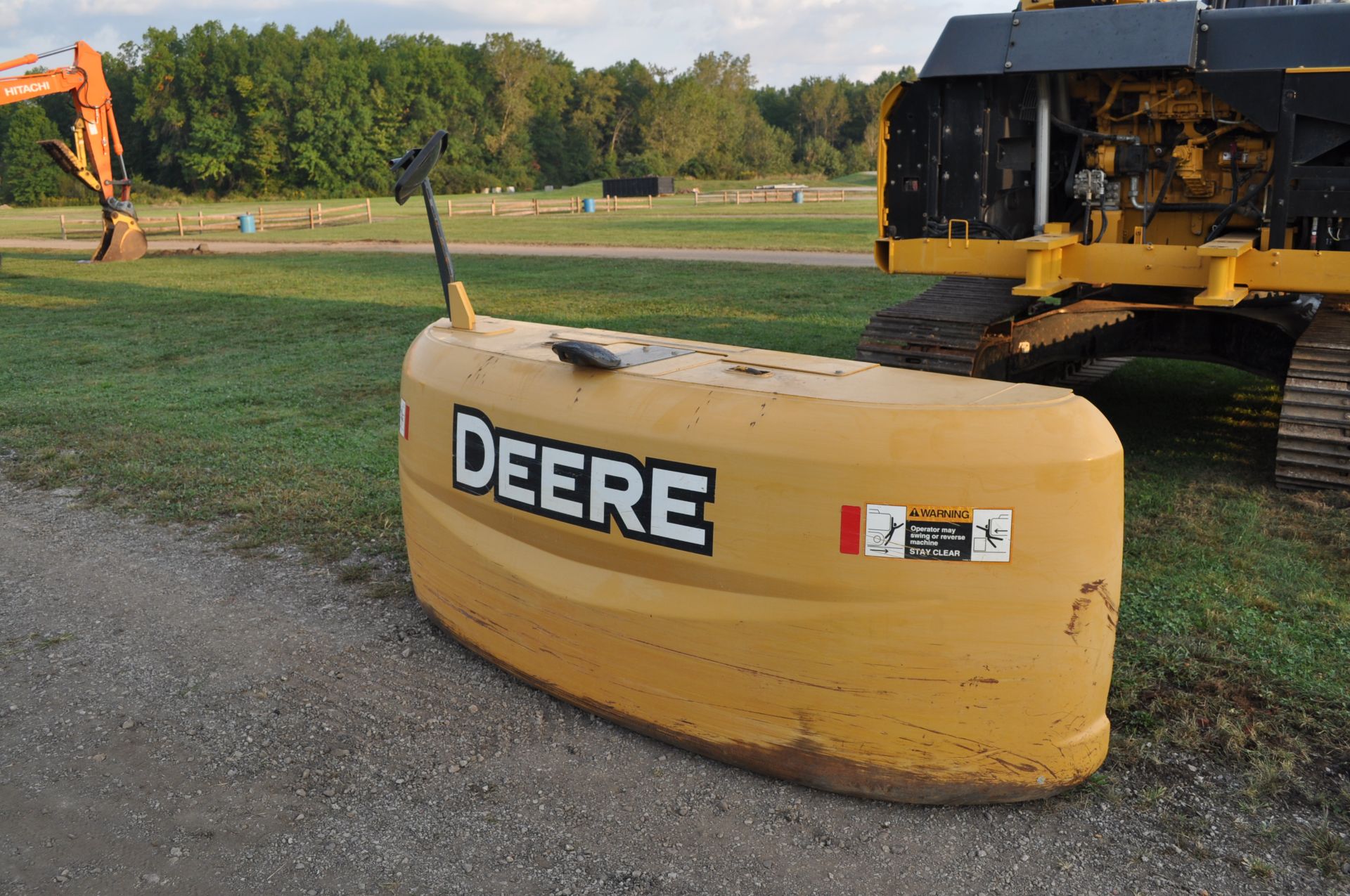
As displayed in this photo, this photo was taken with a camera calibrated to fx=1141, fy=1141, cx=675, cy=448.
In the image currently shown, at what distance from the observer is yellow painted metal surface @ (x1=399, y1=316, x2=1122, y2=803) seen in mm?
3406

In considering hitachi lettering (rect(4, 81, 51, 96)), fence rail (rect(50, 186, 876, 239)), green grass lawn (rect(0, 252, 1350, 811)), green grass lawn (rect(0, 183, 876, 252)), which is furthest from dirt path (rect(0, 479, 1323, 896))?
fence rail (rect(50, 186, 876, 239))

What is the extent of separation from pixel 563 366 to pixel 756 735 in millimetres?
1496

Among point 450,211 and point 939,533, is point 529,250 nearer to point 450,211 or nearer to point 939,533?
point 450,211

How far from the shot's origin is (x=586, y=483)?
13.0 ft

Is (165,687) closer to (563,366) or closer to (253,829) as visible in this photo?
(253,829)

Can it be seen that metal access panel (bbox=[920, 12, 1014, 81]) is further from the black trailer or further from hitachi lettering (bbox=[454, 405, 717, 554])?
the black trailer

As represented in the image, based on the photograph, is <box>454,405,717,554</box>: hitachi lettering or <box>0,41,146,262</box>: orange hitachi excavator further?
<box>0,41,146,262</box>: orange hitachi excavator

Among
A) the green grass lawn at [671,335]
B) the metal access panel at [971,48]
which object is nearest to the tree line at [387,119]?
the green grass lawn at [671,335]

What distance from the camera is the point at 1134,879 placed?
322 cm

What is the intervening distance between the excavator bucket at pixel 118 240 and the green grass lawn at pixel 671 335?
7.11 meters

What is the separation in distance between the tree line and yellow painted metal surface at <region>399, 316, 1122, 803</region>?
8287cm

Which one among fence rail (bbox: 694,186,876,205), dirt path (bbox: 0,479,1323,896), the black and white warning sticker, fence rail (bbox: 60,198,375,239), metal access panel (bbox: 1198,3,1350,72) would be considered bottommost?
dirt path (bbox: 0,479,1323,896)

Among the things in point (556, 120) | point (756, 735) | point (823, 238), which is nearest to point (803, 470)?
point (756, 735)

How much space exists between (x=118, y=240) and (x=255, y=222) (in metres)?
16.7
